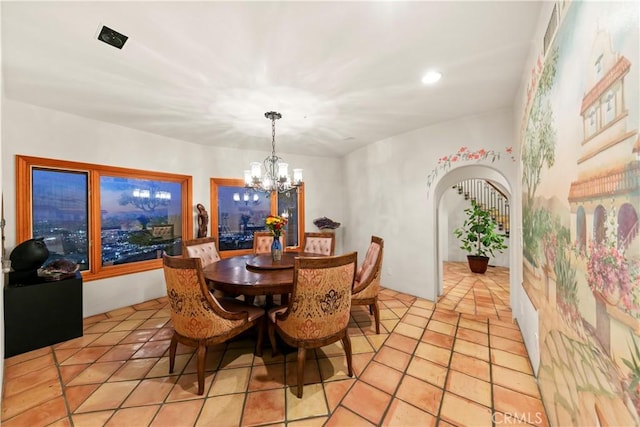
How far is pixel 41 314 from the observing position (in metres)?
2.48

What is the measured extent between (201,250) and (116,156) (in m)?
1.84

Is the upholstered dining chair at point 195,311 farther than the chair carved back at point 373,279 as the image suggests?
No

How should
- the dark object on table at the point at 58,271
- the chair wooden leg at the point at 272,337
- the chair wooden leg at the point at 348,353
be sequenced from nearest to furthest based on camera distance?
the chair wooden leg at the point at 348,353 → the chair wooden leg at the point at 272,337 → the dark object on table at the point at 58,271

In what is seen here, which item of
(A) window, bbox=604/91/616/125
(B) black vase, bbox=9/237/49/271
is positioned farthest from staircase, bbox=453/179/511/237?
(B) black vase, bbox=9/237/49/271

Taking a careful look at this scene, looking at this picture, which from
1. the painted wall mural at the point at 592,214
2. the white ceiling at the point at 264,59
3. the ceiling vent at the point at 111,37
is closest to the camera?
the painted wall mural at the point at 592,214

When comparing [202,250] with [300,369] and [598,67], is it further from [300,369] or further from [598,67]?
[598,67]

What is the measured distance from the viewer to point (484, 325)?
2.83 m

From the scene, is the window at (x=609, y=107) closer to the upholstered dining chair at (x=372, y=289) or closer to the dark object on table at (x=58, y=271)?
the upholstered dining chair at (x=372, y=289)

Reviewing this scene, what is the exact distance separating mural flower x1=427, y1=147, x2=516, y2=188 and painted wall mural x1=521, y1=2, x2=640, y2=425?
167 centimetres

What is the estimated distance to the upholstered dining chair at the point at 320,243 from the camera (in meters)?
3.80

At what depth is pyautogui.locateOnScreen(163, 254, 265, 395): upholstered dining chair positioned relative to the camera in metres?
1.77

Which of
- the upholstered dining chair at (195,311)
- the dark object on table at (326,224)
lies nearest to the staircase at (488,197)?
the dark object on table at (326,224)

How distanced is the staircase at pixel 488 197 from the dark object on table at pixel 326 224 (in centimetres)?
363

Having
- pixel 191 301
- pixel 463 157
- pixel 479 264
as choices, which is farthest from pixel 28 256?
pixel 479 264
